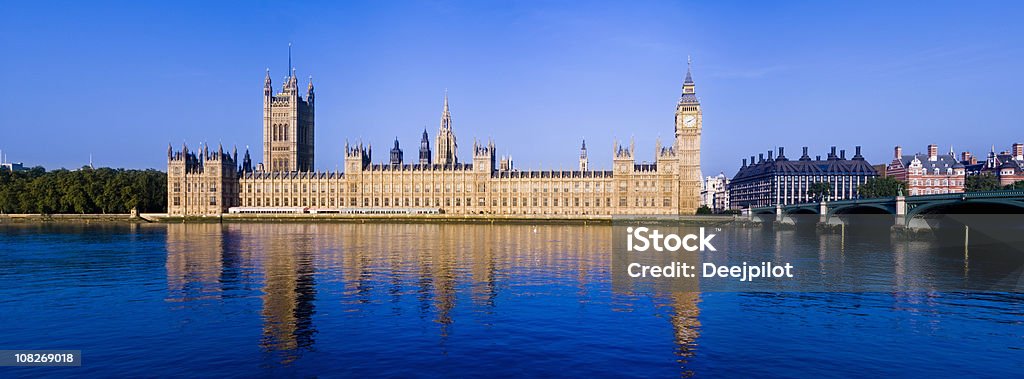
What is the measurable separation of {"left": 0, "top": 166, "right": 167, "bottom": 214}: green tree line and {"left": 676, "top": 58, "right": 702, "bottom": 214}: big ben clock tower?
369 ft

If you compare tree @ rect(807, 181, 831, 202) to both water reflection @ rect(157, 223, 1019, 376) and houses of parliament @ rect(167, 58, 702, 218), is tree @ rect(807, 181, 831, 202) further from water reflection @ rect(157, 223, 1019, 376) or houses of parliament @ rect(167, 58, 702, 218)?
water reflection @ rect(157, 223, 1019, 376)

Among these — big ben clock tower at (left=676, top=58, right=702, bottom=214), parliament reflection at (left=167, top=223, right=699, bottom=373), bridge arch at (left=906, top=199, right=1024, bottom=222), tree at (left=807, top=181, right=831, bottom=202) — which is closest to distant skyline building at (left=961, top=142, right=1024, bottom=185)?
tree at (left=807, top=181, right=831, bottom=202)

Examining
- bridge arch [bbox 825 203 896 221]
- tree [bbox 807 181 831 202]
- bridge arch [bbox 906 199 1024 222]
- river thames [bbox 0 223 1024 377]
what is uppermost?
tree [bbox 807 181 831 202]

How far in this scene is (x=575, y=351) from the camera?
25.0 metres

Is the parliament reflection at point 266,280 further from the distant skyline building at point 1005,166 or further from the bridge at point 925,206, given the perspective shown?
the distant skyline building at point 1005,166

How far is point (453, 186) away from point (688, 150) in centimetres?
5067

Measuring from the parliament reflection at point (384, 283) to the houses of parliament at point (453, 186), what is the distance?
289 feet

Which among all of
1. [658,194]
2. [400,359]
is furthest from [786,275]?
[658,194]

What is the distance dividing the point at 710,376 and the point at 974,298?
2320 cm

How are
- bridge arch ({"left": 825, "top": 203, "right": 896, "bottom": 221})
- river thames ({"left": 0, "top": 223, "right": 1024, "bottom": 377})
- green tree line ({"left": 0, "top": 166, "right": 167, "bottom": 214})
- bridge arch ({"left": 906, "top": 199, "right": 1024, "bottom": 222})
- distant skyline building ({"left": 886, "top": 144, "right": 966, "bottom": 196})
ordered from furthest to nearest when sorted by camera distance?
distant skyline building ({"left": 886, "top": 144, "right": 966, "bottom": 196}), green tree line ({"left": 0, "top": 166, "right": 167, "bottom": 214}), bridge arch ({"left": 825, "top": 203, "right": 896, "bottom": 221}), bridge arch ({"left": 906, "top": 199, "right": 1024, "bottom": 222}), river thames ({"left": 0, "top": 223, "right": 1024, "bottom": 377})

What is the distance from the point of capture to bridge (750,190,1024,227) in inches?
2399

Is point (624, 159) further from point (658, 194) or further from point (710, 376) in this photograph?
point (710, 376)

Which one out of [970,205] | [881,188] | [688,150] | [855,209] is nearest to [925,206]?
[970,205]

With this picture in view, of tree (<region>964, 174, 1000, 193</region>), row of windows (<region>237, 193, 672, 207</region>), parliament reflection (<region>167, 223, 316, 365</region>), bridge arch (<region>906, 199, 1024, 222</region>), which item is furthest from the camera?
row of windows (<region>237, 193, 672, 207</region>)
